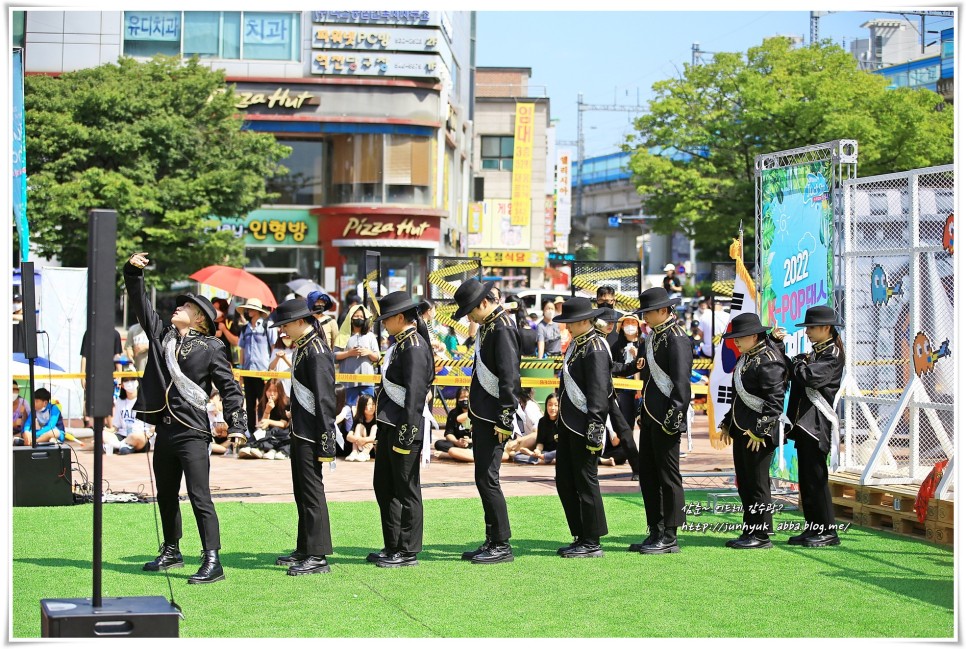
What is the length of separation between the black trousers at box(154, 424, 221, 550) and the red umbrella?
814cm

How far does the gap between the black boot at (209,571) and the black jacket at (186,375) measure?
32.0 inches

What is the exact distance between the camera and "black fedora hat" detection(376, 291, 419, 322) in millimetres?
8766

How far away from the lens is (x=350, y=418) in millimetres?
15445

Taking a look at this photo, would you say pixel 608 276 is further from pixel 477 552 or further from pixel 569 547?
pixel 477 552

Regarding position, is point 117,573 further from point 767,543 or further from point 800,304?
point 800,304

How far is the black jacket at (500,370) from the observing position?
891 centimetres

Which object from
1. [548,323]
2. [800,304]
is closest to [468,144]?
[548,323]

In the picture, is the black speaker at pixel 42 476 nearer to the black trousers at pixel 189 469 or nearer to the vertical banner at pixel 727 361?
the black trousers at pixel 189 469

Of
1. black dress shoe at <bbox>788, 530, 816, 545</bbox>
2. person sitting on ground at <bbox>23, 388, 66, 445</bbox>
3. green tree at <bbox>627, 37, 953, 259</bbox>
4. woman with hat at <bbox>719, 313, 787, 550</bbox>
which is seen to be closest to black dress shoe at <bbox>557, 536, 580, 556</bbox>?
woman with hat at <bbox>719, 313, 787, 550</bbox>

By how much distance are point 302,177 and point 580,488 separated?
105 feet

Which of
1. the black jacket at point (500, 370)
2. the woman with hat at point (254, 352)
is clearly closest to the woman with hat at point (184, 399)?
the black jacket at point (500, 370)

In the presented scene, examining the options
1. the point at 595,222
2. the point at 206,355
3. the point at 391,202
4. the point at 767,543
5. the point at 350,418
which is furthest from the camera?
the point at 595,222

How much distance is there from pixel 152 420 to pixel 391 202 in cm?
3085

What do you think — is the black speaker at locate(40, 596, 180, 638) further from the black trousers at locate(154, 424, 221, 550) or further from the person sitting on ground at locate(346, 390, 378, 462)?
the person sitting on ground at locate(346, 390, 378, 462)
